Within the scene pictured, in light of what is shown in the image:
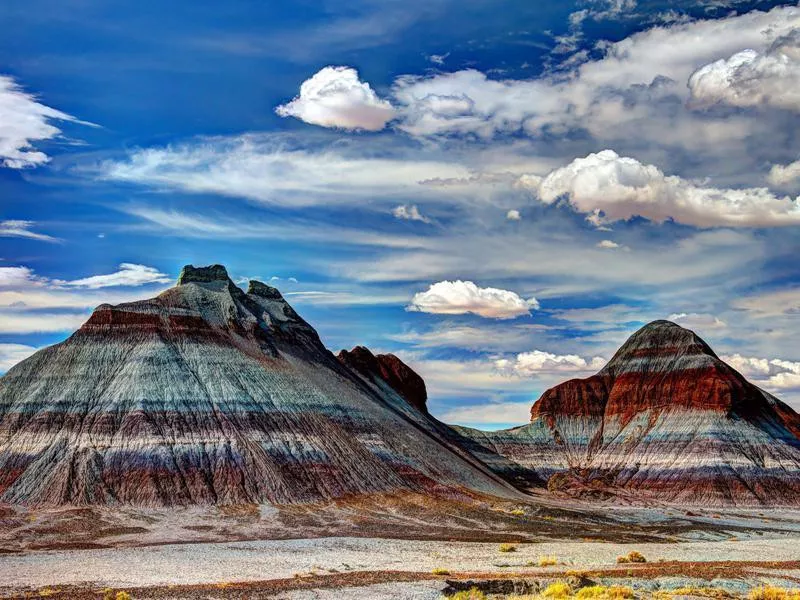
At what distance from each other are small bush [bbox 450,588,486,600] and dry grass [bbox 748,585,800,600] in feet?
41.3

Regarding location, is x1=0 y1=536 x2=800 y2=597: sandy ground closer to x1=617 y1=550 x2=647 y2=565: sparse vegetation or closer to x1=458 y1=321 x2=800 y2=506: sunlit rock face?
x1=617 y1=550 x2=647 y2=565: sparse vegetation

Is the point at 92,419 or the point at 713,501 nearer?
the point at 92,419

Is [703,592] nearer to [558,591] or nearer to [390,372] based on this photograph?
[558,591]

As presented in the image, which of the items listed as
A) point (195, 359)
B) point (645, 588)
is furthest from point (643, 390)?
point (645, 588)

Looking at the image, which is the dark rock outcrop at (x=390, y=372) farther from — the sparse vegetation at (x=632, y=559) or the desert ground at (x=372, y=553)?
the sparse vegetation at (x=632, y=559)

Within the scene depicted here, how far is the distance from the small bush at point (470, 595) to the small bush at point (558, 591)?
9.67 ft

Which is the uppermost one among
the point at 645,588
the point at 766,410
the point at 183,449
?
the point at 766,410

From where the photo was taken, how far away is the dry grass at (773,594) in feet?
146

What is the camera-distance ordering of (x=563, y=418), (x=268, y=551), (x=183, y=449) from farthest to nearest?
(x=563, y=418), (x=183, y=449), (x=268, y=551)

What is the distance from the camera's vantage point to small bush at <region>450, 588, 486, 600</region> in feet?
145

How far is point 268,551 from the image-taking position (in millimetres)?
69438

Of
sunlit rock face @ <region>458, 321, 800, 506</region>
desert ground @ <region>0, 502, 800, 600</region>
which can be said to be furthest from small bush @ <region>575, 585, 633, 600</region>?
sunlit rock face @ <region>458, 321, 800, 506</region>

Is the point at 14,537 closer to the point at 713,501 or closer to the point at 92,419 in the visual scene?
the point at 92,419

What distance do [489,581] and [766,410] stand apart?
143 metres
